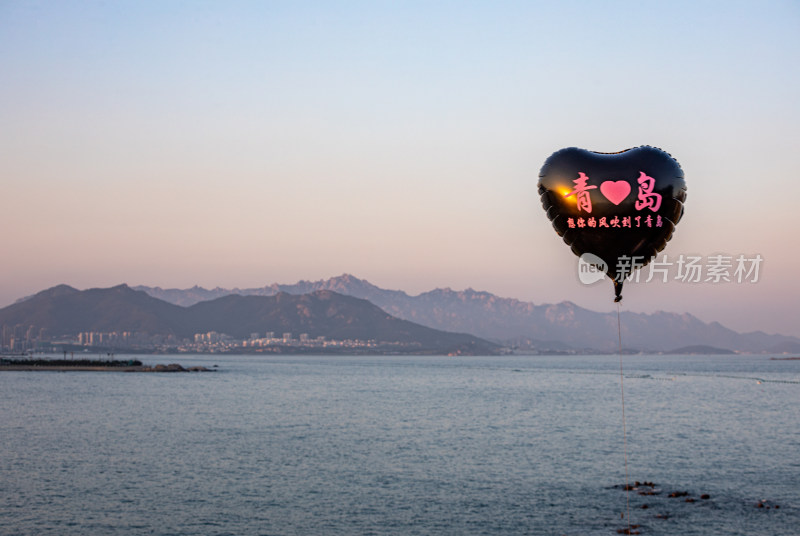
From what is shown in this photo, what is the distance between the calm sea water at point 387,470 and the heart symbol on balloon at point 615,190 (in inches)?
626

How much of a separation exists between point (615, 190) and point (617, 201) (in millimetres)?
314

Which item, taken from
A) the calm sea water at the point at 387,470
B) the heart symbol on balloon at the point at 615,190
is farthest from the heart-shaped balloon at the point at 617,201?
the calm sea water at the point at 387,470

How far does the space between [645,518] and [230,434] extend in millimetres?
40492

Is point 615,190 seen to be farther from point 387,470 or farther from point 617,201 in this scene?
point 387,470

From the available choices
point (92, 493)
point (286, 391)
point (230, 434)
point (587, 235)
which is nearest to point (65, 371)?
point (286, 391)

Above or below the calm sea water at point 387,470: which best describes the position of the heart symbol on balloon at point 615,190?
above

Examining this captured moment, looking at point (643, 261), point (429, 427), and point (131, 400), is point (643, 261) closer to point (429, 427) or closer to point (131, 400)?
point (429, 427)

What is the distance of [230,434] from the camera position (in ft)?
212

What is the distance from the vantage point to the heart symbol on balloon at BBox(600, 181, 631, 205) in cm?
2080

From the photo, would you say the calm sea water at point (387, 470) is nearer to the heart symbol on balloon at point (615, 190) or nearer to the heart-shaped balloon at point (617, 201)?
the heart-shaped balloon at point (617, 201)

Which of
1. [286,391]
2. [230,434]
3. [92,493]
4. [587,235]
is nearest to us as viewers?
[587,235]

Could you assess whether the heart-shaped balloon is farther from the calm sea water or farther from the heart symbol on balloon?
the calm sea water

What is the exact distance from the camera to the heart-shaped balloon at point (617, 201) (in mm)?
20797

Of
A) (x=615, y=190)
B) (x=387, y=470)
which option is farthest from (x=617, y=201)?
(x=387, y=470)
